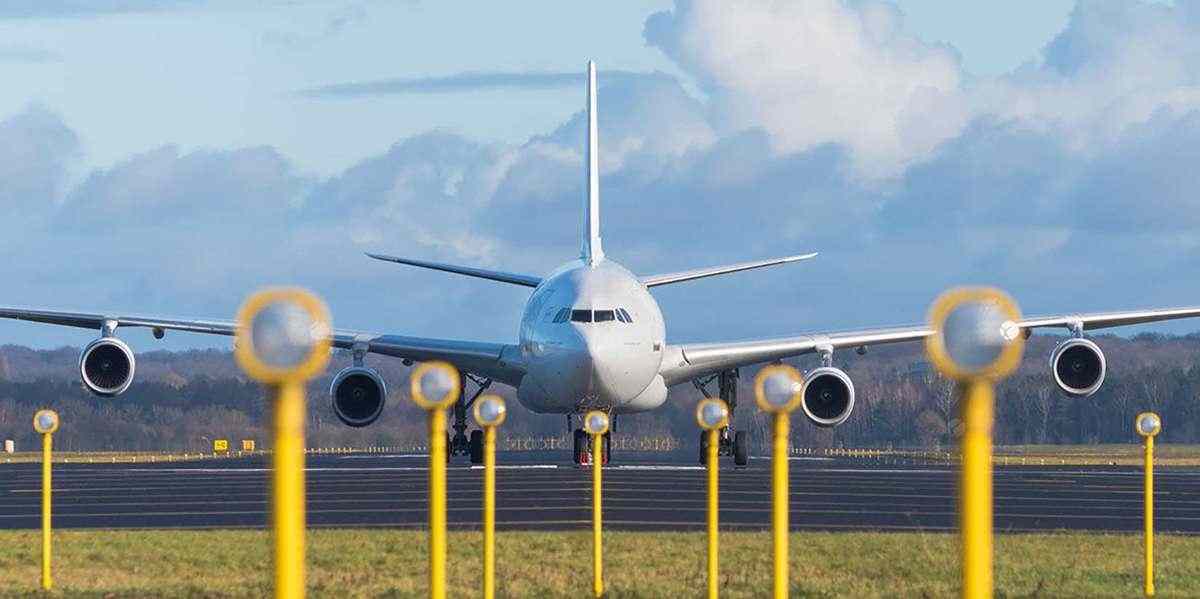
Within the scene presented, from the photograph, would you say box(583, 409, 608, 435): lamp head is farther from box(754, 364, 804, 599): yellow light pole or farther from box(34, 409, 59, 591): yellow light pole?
box(754, 364, 804, 599): yellow light pole

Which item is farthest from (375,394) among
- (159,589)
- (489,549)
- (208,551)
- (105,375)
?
(489,549)

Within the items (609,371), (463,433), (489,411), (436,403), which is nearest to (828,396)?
(609,371)

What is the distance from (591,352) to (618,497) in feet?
13.0

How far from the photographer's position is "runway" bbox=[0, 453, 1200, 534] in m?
29.9

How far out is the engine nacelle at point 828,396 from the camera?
4272 cm

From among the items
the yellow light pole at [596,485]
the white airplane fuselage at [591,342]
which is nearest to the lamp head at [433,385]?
the yellow light pole at [596,485]

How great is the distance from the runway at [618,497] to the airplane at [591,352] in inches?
69.1

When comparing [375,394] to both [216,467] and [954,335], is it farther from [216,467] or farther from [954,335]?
[954,335]

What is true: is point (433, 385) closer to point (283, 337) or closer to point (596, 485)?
point (283, 337)

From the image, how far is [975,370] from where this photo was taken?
6.94 metres

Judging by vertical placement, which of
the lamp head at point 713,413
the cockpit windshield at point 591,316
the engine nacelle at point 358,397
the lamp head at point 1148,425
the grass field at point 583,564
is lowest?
the grass field at point 583,564

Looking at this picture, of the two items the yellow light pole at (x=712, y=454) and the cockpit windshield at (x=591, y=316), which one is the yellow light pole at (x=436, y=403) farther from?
the cockpit windshield at (x=591, y=316)

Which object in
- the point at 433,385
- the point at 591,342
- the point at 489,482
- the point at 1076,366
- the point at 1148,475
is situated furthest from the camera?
the point at 1076,366

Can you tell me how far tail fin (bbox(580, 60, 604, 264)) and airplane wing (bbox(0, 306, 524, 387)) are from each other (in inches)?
121
